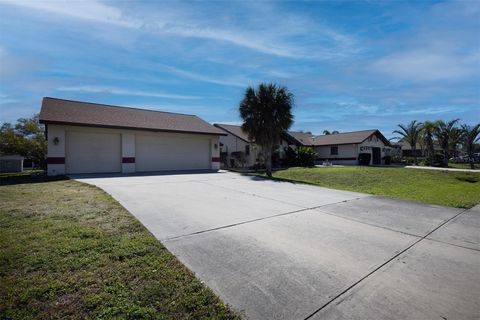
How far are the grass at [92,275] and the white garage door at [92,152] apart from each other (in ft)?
34.8

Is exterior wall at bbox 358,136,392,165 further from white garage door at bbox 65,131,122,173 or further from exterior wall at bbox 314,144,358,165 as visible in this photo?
white garage door at bbox 65,131,122,173

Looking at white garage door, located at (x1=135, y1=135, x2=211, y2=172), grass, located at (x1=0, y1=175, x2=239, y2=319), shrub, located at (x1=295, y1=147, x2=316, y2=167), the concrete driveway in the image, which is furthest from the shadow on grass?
shrub, located at (x1=295, y1=147, x2=316, y2=167)

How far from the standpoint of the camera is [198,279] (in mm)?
3045

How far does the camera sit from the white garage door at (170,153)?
16.8 m

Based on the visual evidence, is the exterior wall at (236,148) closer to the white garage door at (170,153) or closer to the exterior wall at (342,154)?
the white garage door at (170,153)

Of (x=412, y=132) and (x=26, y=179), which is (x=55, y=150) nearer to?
(x=26, y=179)

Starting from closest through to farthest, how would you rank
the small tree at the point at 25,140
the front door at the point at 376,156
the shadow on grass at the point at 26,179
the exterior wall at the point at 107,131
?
the shadow on grass at the point at 26,179, the exterior wall at the point at 107,131, the small tree at the point at 25,140, the front door at the point at 376,156

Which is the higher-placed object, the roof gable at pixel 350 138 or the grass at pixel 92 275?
the roof gable at pixel 350 138

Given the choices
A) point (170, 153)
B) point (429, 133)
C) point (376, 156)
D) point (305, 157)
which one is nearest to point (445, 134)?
point (429, 133)

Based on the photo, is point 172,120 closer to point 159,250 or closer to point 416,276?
point 159,250

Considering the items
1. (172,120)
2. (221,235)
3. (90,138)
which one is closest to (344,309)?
(221,235)

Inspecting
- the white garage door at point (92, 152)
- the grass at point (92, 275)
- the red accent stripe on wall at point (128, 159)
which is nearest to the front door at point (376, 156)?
the red accent stripe on wall at point (128, 159)

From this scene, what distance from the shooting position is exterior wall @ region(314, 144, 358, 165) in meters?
29.4

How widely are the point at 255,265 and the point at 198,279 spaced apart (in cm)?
84
